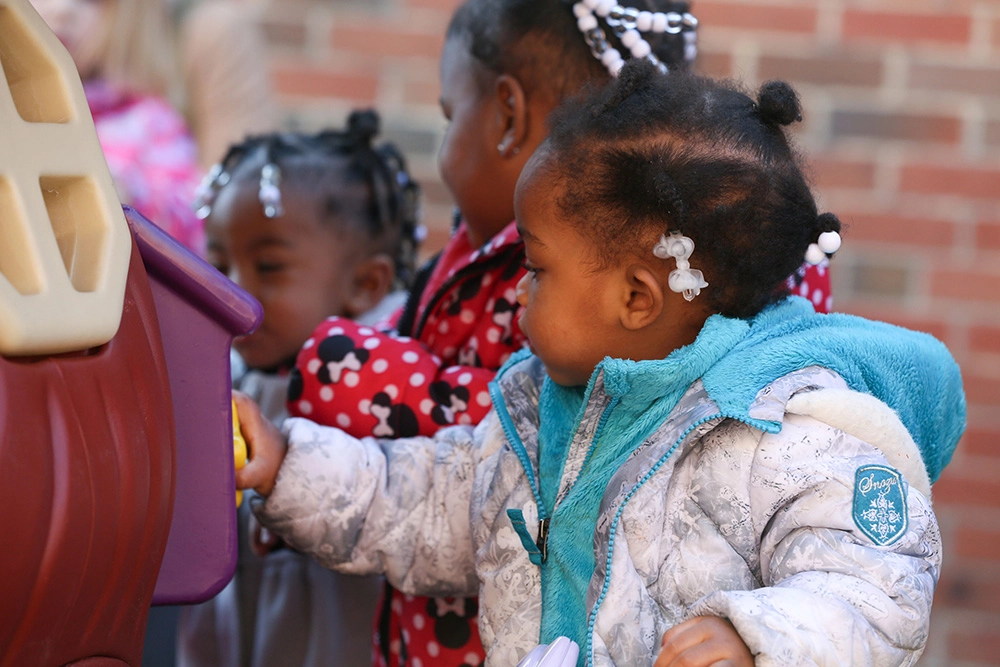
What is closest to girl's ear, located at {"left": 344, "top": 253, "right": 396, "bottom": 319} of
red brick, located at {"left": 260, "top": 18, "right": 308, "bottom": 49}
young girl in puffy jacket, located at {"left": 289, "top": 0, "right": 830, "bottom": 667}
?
young girl in puffy jacket, located at {"left": 289, "top": 0, "right": 830, "bottom": 667}

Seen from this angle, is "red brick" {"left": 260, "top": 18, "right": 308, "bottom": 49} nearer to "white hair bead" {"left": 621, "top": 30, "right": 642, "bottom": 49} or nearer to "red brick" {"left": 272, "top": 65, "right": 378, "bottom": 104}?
"red brick" {"left": 272, "top": 65, "right": 378, "bottom": 104}

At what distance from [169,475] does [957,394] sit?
31.9 inches

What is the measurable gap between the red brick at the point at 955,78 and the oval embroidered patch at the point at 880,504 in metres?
1.61

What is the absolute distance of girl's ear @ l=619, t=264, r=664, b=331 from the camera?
3.69ft

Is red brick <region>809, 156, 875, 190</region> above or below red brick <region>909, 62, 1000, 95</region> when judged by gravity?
below

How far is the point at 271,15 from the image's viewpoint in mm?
2527

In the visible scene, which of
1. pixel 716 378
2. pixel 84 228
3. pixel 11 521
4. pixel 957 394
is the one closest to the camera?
pixel 11 521

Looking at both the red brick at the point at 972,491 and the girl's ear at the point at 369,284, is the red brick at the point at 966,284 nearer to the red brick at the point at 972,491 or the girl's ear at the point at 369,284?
the red brick at the point at 972,491

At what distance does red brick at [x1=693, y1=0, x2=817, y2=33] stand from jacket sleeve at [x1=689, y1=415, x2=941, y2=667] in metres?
1.57

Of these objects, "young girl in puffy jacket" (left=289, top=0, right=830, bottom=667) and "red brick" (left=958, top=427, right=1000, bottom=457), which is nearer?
"young girl in puffy jacket" (left=289, top=0, right=830, bottom=667)

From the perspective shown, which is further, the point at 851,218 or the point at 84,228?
the point at 851,218

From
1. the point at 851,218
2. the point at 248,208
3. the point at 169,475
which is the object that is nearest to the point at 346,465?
the point at 169,475

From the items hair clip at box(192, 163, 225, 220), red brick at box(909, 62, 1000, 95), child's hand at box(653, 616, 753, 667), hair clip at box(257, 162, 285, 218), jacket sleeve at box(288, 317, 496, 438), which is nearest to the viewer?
child's hand at box(653, 616, 753, 667)

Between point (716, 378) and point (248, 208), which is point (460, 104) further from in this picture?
point (716, 378)
